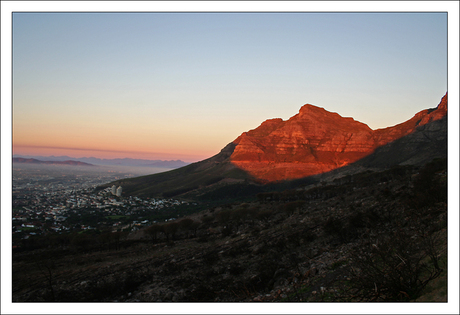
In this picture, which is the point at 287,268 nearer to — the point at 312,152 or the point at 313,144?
the point at 312,152

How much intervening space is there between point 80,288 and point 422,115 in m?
158

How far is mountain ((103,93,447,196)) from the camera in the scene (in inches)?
3930

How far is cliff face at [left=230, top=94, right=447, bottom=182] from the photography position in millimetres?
115875

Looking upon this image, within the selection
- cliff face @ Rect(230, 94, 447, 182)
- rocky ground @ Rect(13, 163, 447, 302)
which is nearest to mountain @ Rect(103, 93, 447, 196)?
cliff face @ Rect(230, 94, 447, 182)

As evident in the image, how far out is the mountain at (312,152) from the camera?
9981 cm

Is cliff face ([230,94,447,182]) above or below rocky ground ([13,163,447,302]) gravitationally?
above

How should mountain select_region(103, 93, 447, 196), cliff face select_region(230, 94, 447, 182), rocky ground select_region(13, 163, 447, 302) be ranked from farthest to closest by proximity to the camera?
cliff face select_region(230, 94, 447, 182) → mountain select_region(103, 93, 447, 196) → rocky ground select_region(13, 163, 447, 302)

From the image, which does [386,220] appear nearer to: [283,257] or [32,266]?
[283,257]

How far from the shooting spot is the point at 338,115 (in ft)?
559

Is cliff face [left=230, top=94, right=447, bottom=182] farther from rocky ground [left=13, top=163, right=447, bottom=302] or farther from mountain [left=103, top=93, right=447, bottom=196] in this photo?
rocky ground [left=13, top=163, right=447, bottom=302]

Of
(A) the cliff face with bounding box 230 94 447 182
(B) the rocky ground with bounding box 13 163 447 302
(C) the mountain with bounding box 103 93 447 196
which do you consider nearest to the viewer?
A: (B) the rocky ground with bounding box 13 163 447 302

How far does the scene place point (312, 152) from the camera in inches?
5364

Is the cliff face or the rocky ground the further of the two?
the cliff face

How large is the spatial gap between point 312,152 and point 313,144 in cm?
907
